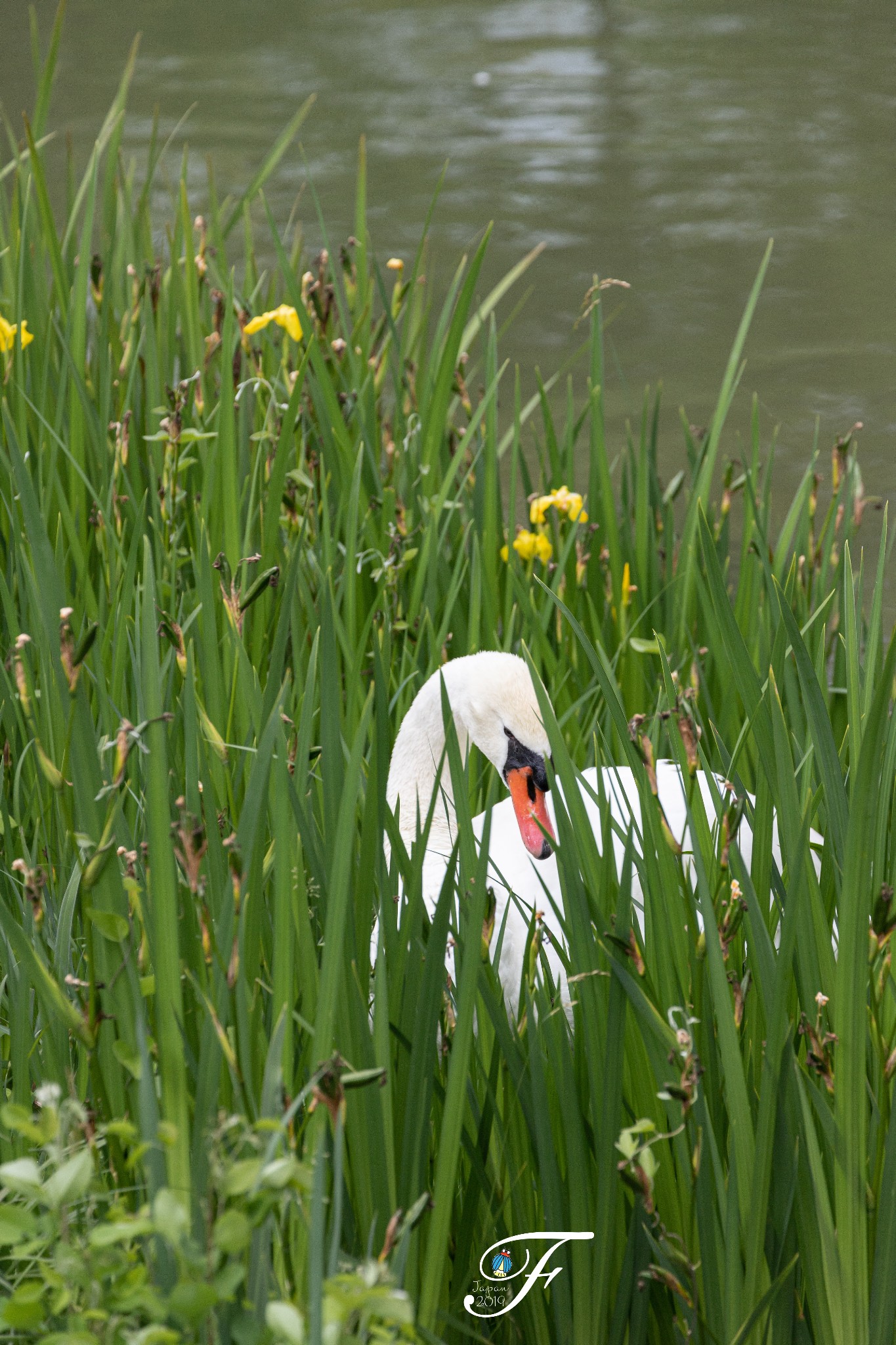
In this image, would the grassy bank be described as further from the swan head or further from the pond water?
the pond water

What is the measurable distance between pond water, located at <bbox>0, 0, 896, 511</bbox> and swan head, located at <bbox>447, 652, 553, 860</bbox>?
2.32 metres

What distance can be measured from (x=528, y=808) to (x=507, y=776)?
80 millimetres

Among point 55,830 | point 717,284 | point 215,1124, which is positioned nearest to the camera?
point 215,1124

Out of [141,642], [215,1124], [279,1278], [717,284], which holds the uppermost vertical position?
[141,642]

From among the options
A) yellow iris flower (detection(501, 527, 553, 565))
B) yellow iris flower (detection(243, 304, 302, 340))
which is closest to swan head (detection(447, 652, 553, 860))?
yellow iris flower (detection(501, 527, 553, 565))

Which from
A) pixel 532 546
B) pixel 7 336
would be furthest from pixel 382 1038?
pixel 7 336

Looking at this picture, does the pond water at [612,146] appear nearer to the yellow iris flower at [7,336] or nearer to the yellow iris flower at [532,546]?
the yellow iris flower at [532,546]

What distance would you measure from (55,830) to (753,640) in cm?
111

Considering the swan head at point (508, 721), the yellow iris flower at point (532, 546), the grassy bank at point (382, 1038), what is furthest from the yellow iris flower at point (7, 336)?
the swan head at point (508, 721)

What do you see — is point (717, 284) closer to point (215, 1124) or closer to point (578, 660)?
point (578, 660)

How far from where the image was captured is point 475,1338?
1.20m

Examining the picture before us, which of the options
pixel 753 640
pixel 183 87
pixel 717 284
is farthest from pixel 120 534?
pixel 183 87

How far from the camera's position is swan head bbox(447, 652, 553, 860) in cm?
181

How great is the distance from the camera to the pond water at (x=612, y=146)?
5.32 metres
